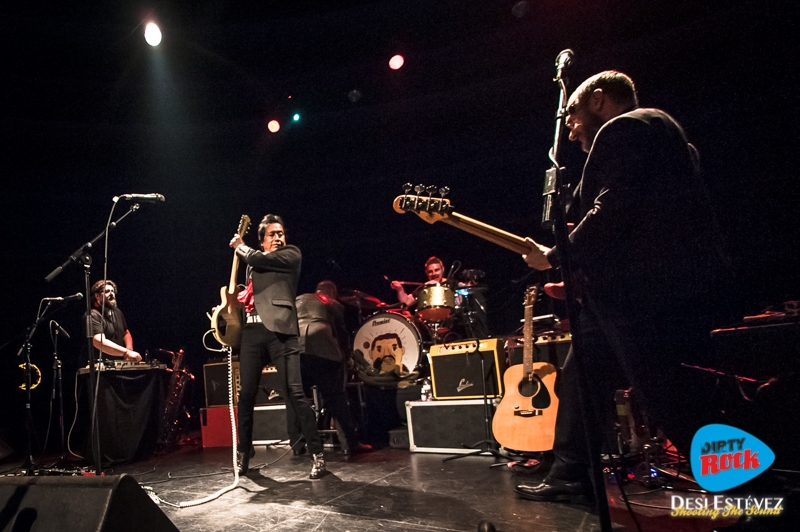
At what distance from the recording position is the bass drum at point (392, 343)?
5637 millimetres

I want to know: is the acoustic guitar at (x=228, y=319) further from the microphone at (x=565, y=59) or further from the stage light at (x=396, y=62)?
the stage light at (x=396, y=62)

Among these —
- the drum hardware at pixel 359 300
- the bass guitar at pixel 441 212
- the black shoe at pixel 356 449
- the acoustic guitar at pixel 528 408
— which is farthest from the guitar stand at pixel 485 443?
the drum hardware at pixel 359 300

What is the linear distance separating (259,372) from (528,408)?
224 cm

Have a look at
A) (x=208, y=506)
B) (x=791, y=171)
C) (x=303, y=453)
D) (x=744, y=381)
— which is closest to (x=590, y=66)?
(x=791, y=171)

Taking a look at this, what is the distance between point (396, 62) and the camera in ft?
25.3

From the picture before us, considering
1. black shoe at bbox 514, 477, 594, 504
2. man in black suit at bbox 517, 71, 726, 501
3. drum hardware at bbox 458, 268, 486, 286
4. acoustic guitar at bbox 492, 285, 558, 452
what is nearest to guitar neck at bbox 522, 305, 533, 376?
acoustic guitar at bbox 492, 285, 558, 452

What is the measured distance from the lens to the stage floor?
245cm

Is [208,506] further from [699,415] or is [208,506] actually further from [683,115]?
[683,115]

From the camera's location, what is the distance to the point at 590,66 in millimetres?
6844

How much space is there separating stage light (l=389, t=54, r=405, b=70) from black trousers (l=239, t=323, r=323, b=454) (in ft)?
17.7

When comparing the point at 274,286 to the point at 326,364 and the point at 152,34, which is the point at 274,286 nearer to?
the point at 326,364

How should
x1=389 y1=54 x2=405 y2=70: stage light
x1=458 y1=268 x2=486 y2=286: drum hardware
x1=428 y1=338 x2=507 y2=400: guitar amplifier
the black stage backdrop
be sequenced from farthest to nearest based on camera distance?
x1=389 y1=54 x2=405 y2=70: stage light < x1=458 y1=268 x2=486 y2=286: drum hardware < the black stage backdrop < x1=428 y1=338 x2=507 y2=400: guitar amplifier

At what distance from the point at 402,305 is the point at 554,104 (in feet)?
13.0

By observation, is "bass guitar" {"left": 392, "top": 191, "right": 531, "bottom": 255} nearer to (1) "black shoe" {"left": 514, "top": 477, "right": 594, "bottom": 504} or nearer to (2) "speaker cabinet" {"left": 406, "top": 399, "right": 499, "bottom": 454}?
(1) "black shoe" {"left": 514, "top": 477, "right": 594, "bottom": 504}
